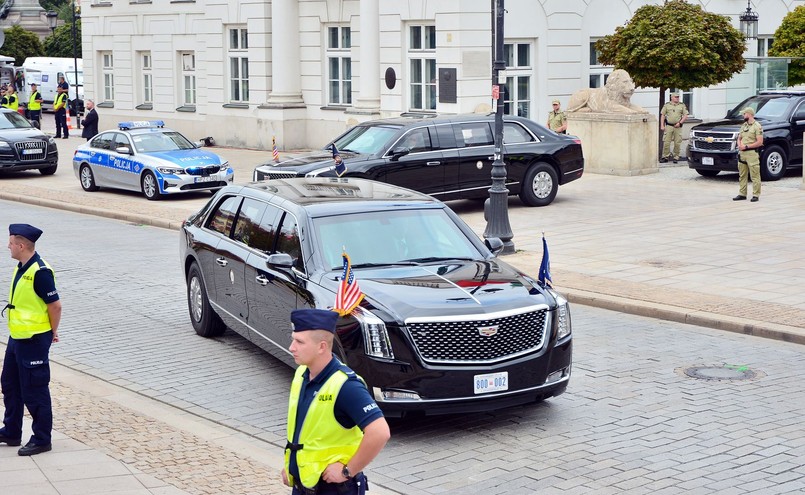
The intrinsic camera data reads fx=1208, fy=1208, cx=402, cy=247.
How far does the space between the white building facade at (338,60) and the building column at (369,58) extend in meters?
0.03

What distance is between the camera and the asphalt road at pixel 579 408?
780cm

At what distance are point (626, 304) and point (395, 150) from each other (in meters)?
8.38

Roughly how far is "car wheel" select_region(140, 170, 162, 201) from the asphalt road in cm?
1065

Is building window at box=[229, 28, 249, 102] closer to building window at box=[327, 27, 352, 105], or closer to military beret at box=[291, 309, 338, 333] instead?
building window at box=[327, 27, 352, 105]

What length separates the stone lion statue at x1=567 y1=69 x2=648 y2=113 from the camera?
2683cm

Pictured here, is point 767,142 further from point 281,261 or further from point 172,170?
point 281,261

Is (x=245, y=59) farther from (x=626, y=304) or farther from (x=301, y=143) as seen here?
(x=626, y=304)

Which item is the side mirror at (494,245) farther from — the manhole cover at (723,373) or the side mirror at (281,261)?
the manhole cover at (723,373)

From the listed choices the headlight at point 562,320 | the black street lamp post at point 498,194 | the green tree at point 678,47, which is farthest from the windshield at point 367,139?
the headlight at point 562,320

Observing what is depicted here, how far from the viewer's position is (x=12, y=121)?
31203 mm

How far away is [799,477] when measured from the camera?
767 centimetres

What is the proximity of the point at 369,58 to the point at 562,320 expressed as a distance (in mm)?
24053

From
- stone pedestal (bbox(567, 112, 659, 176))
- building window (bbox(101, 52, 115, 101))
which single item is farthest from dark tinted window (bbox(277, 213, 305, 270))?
building window (bbox(101, 52, 115, 101))

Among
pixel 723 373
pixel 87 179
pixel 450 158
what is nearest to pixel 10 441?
pixel 723 373
